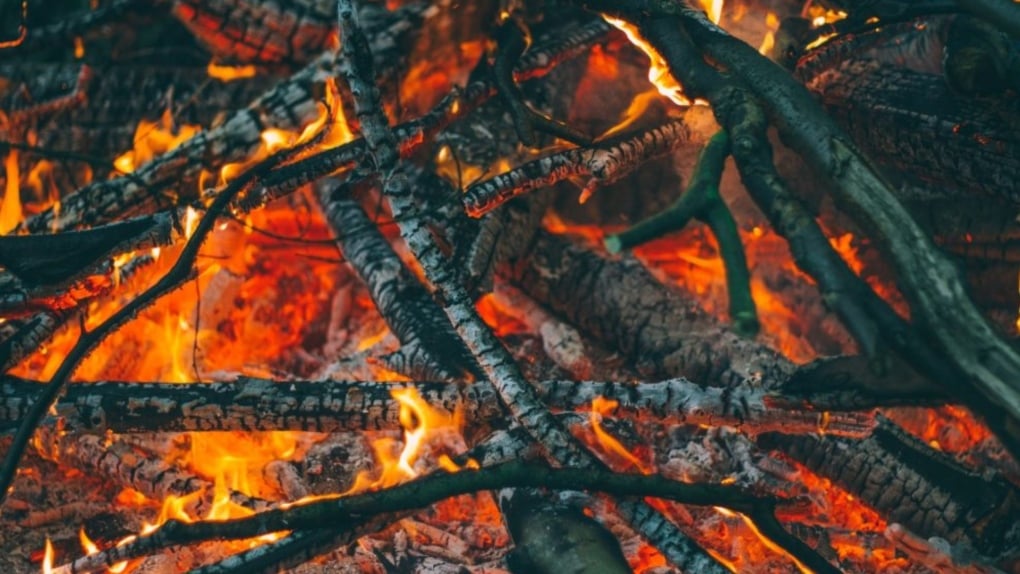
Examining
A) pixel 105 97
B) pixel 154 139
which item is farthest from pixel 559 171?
pixel 105 97

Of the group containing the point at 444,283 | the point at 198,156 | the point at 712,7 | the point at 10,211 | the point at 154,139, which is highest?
the point at 154,139

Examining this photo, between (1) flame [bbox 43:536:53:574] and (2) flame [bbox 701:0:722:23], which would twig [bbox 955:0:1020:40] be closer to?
(2) flame [bbox 701:0:722:23]

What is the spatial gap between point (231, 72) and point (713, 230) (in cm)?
416

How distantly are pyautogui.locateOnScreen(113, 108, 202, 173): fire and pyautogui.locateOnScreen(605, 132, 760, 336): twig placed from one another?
337 centimetres

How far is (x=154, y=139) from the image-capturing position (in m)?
5.84

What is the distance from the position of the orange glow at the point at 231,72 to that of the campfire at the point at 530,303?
2 centimetres

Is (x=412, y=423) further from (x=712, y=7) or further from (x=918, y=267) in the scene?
(x=712, y=7)

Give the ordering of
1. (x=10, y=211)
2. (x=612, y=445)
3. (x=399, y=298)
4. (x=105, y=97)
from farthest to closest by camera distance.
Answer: (x=105, y=97) < (x=10, y=211) < (x=399, y=298) < (x=612, y=445)

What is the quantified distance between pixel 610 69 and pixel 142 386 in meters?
3.20

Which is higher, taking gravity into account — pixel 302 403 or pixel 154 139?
pixel 154 139

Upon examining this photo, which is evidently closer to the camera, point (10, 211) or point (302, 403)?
point (302, 403)

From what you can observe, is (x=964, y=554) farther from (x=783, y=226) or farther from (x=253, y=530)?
(x=253, y=530)

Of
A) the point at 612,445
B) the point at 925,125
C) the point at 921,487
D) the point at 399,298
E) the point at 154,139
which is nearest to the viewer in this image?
the point at 921,487

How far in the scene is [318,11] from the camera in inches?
236
